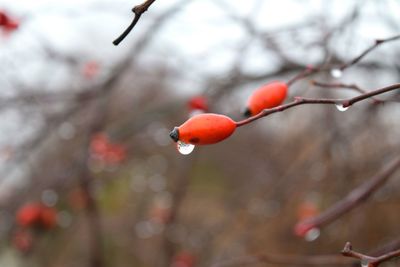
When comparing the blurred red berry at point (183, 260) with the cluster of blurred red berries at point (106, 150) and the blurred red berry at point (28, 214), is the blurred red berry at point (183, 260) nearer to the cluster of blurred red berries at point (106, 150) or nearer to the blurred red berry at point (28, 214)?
the cluster of blurred red berries at point (106, 150)

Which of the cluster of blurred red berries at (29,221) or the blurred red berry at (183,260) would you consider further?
the blurred red berry at (183,260)

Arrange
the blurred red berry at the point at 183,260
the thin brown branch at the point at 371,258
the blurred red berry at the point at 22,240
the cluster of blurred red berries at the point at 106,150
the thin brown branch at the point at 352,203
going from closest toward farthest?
the thin brown branch at the point at 371,258
the thin brown branch at the point at 352,203
the cluster of blurred red berries at the point at 106,150
the blurred red berry at the point at 22,240
the blurred red berry at the point at 183,260

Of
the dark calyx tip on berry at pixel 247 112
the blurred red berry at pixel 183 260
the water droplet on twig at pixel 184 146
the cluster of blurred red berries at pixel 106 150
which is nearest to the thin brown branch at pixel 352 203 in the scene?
the dark calyx tip on berry at pixel 247 112

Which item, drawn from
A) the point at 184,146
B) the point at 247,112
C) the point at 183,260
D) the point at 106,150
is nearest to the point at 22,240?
the point at 106,150

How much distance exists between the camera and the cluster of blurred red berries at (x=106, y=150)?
2.48 metres

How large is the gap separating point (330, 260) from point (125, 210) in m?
3.35

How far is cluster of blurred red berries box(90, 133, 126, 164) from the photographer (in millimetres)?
2481

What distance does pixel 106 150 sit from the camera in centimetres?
256

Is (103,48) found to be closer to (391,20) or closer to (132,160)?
(132,160)

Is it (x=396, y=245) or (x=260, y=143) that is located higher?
(x=396, y=245)

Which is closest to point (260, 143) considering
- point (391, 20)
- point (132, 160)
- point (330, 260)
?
point (132, 160)

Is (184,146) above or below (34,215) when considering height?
above

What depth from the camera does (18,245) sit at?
8.54 ft

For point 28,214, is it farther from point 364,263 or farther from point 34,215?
point 364,263
